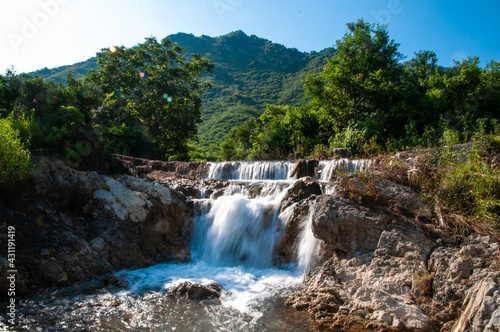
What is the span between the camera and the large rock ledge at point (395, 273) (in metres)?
4.10

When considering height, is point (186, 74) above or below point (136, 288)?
above

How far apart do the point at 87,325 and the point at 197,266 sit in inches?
130

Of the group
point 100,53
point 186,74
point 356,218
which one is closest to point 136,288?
point 356,218

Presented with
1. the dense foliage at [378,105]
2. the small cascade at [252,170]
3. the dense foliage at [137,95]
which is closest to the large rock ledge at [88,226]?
the small cascade at [252,170]

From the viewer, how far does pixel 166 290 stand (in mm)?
5879

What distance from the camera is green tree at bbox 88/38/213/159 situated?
2239 cm

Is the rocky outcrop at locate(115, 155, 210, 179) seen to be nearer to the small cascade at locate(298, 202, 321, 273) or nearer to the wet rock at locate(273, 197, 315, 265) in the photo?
the wet rock at locate(273, 197, 315, 265)

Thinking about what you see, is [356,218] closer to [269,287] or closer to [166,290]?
[269,287]

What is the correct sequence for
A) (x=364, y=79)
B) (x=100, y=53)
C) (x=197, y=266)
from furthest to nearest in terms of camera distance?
(x=100, y=53), (x=364, y=79), (x=197, y=266)

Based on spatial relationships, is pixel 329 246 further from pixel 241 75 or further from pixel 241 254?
pixel 241 75

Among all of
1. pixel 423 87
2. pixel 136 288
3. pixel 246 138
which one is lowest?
pixel 136 288

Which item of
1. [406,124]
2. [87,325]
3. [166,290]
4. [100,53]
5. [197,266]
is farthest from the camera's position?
[100,53]

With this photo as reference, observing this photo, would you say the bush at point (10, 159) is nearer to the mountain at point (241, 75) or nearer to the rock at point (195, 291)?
the rock at point (195, 291)

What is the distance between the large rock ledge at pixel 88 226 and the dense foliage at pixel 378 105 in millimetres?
9288
